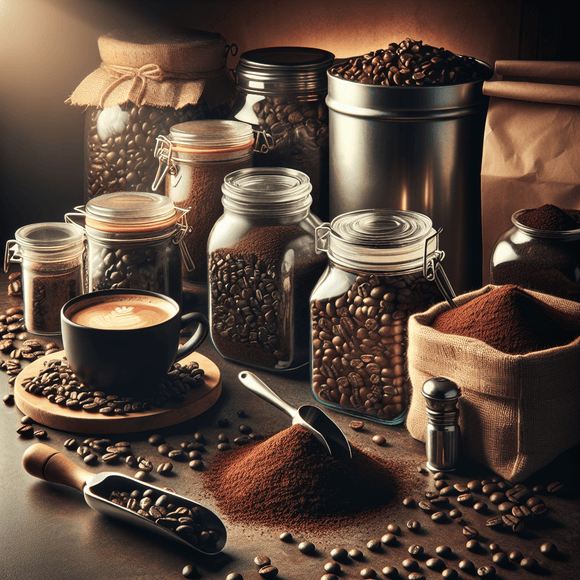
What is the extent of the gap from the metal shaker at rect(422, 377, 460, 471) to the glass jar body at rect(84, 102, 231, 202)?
82cm

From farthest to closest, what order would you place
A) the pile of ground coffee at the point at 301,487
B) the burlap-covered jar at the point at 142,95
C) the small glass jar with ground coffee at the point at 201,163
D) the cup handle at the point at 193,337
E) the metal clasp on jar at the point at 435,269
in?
1. the burlap-covered jar at the point at 142,95
2. the small glass jar with ground coffee at the point at 201,163
3. the cup handle at the point at 193,337
4. the metal clasp on jar at the point at 435,269
5. the pile of ground coffee at the point at 301,487

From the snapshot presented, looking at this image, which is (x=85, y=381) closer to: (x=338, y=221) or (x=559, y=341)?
(x=338, y=221)

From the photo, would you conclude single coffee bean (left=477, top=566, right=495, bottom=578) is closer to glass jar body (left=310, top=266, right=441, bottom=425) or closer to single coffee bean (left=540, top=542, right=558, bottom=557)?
single coffee bean (left=540, top=542, right=558, bottom=557)

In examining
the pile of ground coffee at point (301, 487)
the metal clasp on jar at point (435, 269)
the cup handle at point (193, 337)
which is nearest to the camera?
the pile of ground coffee at point (301, 487)

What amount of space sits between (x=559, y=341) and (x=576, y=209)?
1.14ft

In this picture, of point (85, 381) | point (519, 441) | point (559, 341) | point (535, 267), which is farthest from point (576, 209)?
Result: point (85, 381)

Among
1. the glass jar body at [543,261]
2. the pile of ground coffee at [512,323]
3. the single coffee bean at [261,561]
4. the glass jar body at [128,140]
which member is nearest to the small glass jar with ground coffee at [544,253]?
the glass jar body at [543,261]

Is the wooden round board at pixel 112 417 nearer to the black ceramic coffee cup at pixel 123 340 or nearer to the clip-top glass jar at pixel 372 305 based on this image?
the black ceramic coffee cup at pixel 123 340

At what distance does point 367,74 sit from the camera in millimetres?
1412

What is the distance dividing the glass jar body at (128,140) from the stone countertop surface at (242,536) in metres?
0.66

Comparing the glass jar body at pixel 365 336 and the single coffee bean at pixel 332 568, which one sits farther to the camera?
the glass jar body at pixel 365 336

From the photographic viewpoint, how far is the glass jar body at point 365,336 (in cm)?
120

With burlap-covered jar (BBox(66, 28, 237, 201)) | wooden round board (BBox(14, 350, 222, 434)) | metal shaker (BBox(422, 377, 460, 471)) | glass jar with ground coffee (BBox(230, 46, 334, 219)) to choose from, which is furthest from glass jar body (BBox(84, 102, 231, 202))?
metal shaker (BBox(422, 377, 460, 471))

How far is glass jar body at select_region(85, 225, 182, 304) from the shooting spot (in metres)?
1.44
